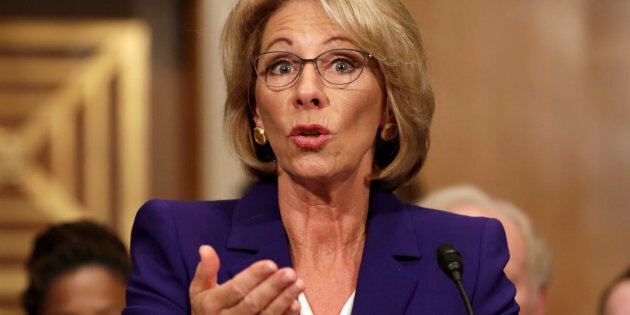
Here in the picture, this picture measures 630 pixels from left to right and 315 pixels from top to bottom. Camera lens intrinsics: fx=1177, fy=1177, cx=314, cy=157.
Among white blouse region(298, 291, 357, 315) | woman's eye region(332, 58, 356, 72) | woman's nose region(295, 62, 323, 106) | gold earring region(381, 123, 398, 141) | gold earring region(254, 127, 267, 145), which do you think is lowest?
white blouse region(298, 291, 357, 315)

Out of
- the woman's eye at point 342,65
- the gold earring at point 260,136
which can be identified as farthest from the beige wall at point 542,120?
the woman's eye at point 342,65

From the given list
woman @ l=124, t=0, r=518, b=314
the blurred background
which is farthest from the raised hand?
the blurred background

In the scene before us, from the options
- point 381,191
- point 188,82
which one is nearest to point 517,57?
point 188,82

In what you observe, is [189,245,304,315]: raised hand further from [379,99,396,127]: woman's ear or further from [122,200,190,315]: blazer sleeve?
[379,99,396,127]: woman's ear

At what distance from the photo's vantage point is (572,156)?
19.2ft

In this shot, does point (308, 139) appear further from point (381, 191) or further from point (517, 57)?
point (517, 57)

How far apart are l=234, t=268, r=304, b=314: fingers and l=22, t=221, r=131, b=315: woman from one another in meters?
1.62

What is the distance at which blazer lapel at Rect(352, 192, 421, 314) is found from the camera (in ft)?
8.11

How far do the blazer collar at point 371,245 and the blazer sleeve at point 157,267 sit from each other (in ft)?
0.40

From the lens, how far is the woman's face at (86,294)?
12.0 ft

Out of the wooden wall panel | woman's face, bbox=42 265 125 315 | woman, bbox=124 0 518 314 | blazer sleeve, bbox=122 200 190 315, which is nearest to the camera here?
blazer sleeve, bbox=122 200 190 315

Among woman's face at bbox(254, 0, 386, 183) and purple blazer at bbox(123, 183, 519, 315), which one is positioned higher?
woman's face at bbox(254, 0, 386, 183)

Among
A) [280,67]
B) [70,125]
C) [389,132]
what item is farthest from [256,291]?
[70,125]

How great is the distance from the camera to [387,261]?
2555mm
